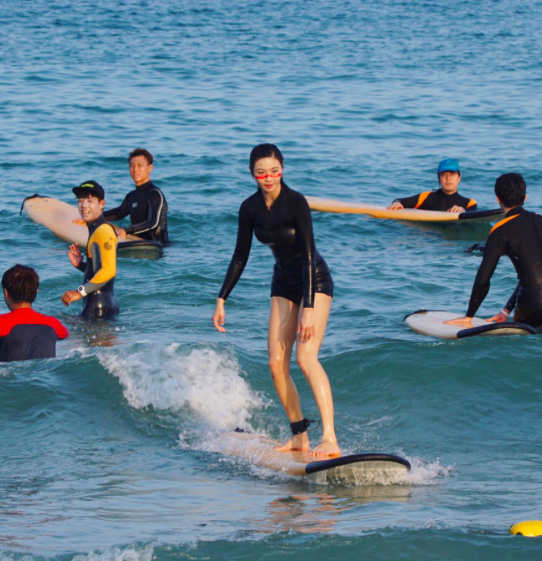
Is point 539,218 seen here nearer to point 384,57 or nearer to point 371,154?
point 371,154

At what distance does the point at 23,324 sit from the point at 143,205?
5.13 m

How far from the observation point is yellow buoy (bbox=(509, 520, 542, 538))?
16.0 ft

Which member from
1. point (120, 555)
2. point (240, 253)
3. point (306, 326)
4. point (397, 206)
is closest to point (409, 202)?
point (397, 206)

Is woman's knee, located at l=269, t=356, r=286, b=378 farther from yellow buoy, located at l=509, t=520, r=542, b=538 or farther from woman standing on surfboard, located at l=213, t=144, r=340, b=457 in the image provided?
yellow buoy, located at l=509, t=520, r=542, b=538

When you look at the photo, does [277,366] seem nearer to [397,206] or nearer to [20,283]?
[20,283]

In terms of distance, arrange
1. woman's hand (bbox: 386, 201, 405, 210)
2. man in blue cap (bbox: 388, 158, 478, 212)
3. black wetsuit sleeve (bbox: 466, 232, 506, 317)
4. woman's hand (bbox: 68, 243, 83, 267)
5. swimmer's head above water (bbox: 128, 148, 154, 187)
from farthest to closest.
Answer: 1. woman's hand (bbox: 386, 201, 405, 210)
2. man in blue cap (bbox: 388, 158, 478, 212)
3. swimmer's head above water (bbox: 128, 148, 154, 187)
4. woman's hand (bbox: 68, 243, 83, 267)
5. black wetsuit sleeve (bbox: 466, 232, 506, 317)

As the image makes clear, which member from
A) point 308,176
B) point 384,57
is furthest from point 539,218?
point 384,57

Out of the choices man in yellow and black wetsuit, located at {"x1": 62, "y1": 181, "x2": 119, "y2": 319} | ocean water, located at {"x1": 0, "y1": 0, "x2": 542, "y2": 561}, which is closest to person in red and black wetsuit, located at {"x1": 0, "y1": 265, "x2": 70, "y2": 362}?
ocean water, located at {"x1": 0, "y1": 0, "x2": 542, "y2": 561}

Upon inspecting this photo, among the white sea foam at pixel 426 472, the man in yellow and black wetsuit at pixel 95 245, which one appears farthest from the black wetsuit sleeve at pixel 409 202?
the white sea foam at pixel 426 472

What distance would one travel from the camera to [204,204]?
52.7 feet

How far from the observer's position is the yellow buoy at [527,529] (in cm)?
488

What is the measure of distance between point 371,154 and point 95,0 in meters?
29.2

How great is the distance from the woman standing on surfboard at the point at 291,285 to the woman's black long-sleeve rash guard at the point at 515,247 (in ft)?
8.00

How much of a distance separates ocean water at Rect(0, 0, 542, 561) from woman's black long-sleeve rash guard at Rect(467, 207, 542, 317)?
655 millimetres
